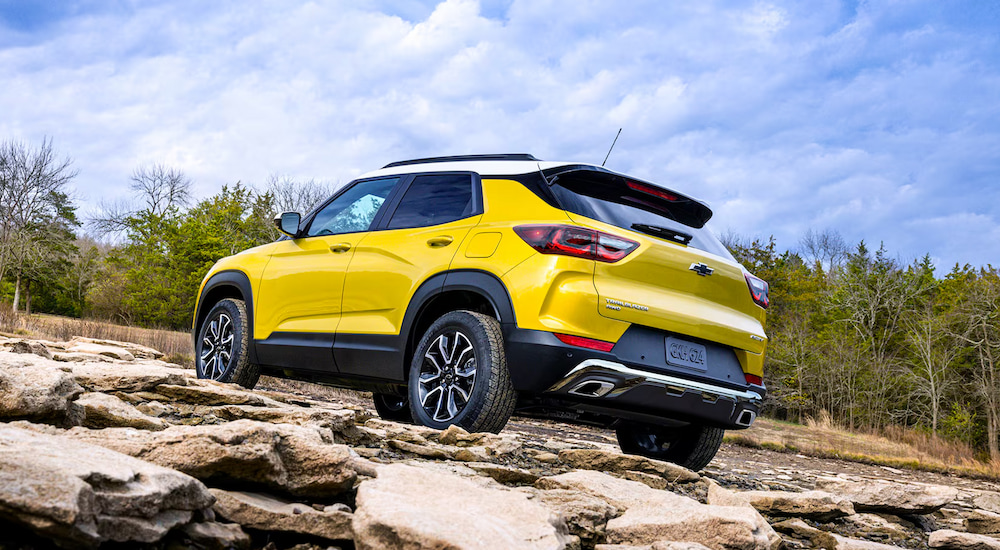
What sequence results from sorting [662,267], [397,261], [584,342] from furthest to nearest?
[397,261] → [662,267] → [584,342]

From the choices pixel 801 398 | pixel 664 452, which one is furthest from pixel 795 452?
pixel 801 398

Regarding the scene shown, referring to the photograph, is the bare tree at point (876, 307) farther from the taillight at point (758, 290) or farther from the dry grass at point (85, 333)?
the taillight at point (758, 290)

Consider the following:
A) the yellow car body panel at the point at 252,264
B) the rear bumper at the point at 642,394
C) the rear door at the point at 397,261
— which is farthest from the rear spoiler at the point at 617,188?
the yellow car body panel at the point at 252,264

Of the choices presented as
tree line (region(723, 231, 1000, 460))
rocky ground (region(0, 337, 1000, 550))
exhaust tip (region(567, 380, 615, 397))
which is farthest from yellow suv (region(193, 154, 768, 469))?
tree line (region(723, 231, 1000, 460))

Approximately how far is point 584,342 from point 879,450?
52.0 ft

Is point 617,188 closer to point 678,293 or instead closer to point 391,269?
point 678,293

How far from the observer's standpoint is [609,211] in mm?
4961

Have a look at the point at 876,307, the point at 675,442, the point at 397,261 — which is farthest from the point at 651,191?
the point at 876,307

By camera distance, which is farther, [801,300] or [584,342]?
[801,300]

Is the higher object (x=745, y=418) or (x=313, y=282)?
(x=313, y=282)

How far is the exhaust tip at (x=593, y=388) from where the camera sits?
4527mm

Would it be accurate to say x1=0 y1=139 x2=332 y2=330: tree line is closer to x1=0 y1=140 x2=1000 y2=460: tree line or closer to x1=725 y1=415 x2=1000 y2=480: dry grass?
x1=0 y1=140 x2=1000 y2=460: tree line

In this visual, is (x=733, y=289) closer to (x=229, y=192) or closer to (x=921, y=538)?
(x=921, y=538)

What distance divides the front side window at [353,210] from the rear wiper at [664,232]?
82.9 inches
